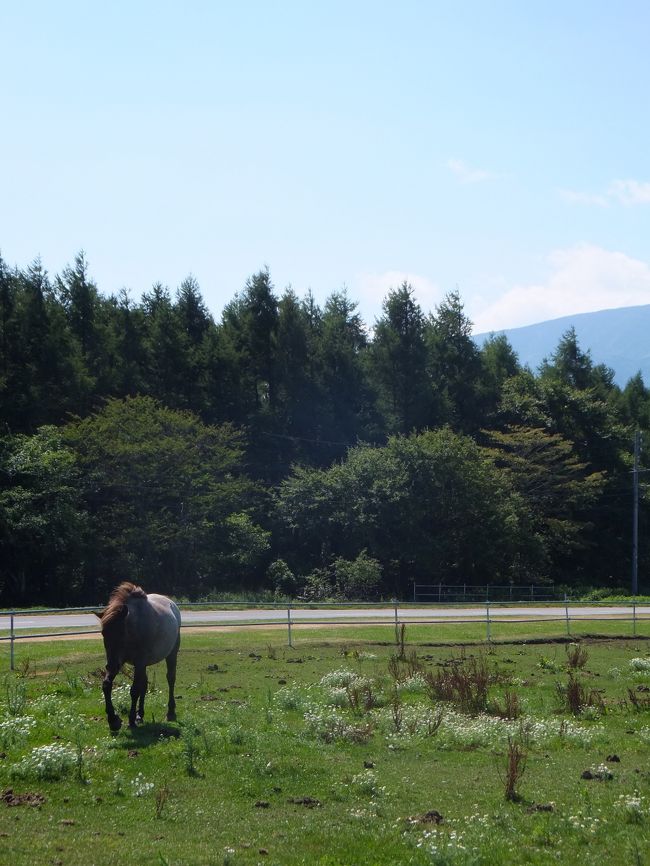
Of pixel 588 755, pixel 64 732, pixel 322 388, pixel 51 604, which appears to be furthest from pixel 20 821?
pixel 322 388

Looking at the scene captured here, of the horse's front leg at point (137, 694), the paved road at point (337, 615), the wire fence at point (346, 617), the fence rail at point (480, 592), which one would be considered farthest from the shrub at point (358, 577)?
the horse's front leg at point (137, 694)

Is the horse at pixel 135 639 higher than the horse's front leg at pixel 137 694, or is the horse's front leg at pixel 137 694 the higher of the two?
the horse at pixel 135 639

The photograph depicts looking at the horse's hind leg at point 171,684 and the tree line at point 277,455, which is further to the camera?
the tree line at point 277,455

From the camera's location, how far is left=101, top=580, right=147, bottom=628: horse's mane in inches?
578

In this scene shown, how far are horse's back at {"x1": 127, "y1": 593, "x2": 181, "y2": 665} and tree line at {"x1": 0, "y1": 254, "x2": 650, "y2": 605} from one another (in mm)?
34910

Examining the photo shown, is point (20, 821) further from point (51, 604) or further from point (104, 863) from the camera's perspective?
point (51, 604)

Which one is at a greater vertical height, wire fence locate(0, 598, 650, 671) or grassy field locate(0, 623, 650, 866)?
grassy field locate(0, 623, 650, 866)

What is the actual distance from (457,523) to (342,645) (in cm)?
3330

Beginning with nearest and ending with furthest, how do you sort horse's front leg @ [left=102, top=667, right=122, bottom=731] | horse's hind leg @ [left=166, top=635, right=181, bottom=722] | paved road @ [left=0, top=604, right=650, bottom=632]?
horse's front leg @ [left=102, top=667, right=122, bottom=731] → horse's hind leg @ [left=166, top=635, right=181, bottom=722] → paved road @ [left=0, top=604, right=650, bottom=632]

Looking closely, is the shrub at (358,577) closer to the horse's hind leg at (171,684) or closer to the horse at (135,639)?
the horse's hind leg at (171,684)

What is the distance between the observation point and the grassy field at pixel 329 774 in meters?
9.22

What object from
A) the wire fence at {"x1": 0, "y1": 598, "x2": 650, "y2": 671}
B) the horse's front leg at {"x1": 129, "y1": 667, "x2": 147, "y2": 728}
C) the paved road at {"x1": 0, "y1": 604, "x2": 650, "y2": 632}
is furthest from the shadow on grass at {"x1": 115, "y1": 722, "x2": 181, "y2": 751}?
the paved road at {"x1": 0, "y1": 604, "x2": 650, "y2": 632}

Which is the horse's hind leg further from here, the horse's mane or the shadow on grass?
the horse's mane

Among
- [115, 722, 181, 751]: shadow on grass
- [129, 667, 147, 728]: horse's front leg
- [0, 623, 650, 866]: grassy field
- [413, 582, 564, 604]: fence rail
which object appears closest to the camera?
[0, 623, 650, 866]: grassy field
